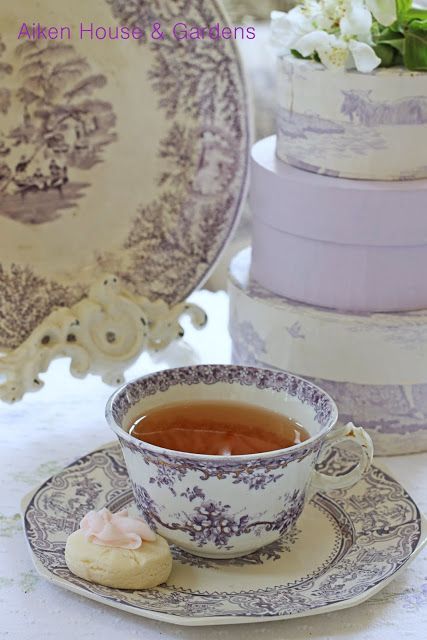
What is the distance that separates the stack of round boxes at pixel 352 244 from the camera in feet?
2.52

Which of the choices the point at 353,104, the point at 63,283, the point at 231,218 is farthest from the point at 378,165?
the point at 63,283

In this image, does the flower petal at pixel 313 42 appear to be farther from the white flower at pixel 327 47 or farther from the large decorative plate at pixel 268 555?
the large decorative plate at pixel 268 555

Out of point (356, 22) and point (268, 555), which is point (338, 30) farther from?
point (268, 555)

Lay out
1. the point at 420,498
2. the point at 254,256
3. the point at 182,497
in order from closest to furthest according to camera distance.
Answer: the point at 182,497 → the point at 420,498 → the point at 254,256

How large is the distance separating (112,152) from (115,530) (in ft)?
1.35

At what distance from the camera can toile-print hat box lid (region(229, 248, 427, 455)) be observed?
2.58ft

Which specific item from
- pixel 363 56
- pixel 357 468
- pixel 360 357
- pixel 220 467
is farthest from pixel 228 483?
pixel 363 56

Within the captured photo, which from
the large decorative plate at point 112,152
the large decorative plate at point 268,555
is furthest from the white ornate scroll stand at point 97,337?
the large decorative plate at point 268,555

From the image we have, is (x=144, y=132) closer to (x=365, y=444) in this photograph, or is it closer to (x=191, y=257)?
(x=191, y=257)

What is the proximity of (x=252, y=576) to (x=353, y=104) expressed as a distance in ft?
1.23

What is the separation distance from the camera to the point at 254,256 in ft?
2.85

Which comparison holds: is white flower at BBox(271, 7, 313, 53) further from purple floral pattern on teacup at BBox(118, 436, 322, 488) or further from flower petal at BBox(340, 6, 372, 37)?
purple floral pattern on teacup at BBox(118, 436, 322, 488)

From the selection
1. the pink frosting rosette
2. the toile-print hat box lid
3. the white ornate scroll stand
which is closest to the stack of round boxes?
the toile-print hat box lid

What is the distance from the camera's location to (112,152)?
0.90m
